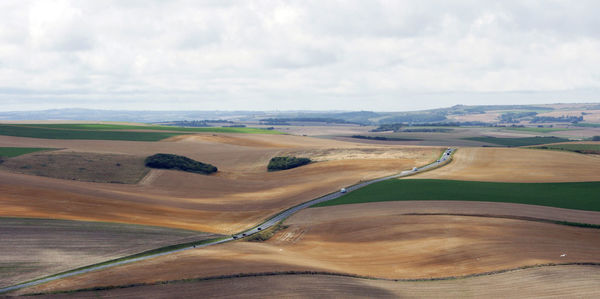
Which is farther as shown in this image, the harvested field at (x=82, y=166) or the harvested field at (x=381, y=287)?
the harvested field at (x=82, y=166)

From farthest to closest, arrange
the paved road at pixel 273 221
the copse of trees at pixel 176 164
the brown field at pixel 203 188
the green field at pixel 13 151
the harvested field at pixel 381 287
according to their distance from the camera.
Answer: the copse of trees at pixel 176 164
the green field at pixel 13 151
the brown field at pixel 203 188
the paved road at pixel 273 221
the harvested field at pixel 381 287

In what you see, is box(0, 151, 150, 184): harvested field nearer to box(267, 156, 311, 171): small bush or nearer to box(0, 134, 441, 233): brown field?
box(0, 134, 441, 233): brown field

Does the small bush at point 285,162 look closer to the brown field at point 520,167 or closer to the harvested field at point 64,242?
the brown field at point 520,167

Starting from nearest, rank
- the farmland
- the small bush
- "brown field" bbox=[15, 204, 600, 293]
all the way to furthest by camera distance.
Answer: the farmland, "brown field" bbox=[15, 204, 600, 293], the small bush

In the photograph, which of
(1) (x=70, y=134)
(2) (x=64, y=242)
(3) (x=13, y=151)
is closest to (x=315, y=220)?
(2) (x=64, y=242)

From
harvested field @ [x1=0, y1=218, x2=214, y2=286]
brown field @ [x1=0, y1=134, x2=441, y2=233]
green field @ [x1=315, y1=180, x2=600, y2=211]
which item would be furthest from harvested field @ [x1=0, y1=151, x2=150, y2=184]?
green field @ [x1=315, y1=180, x2=600, y2=211]

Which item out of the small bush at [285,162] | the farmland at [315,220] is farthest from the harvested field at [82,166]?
the small bush at [285,162]
